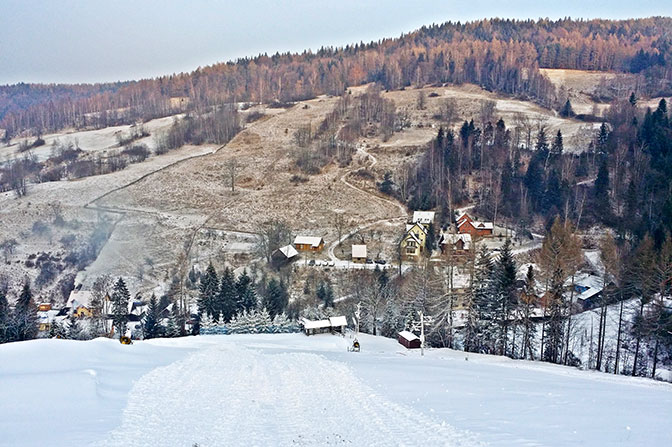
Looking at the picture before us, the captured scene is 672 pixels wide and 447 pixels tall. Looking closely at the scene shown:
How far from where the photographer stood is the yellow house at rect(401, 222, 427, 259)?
47.1 metres

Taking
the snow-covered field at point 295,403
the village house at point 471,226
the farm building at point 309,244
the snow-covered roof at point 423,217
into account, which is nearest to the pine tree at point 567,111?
the village house at point 471,226

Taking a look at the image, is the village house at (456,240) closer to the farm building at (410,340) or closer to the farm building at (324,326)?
the farm building at (324,326)

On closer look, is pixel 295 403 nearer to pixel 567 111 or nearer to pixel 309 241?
pixel 309 241

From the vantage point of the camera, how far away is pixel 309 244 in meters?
49.3

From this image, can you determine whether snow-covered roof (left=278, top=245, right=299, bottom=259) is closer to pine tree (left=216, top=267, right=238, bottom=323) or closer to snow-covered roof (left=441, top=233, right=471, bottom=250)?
pine tree (left=216, top=267, right=238, bottom=323)

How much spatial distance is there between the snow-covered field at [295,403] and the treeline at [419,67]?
91828 mm

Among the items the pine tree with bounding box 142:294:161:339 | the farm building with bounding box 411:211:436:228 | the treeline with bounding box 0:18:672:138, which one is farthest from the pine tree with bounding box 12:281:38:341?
the treeline with bounding box 0:18:672:138

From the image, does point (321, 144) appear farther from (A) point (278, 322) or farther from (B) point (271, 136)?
(A) point (278, 322)

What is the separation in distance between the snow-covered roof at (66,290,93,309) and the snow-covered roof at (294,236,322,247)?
2009 centimetres

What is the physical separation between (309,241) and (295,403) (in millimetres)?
37491

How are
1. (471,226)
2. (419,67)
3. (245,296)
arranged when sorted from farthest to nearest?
(419,67) → (471,226) → (245,296)

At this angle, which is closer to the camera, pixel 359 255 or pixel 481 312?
pixel 481 312

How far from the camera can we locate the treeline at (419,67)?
11262 cm

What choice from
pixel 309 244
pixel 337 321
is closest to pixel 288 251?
pixel 309 244
